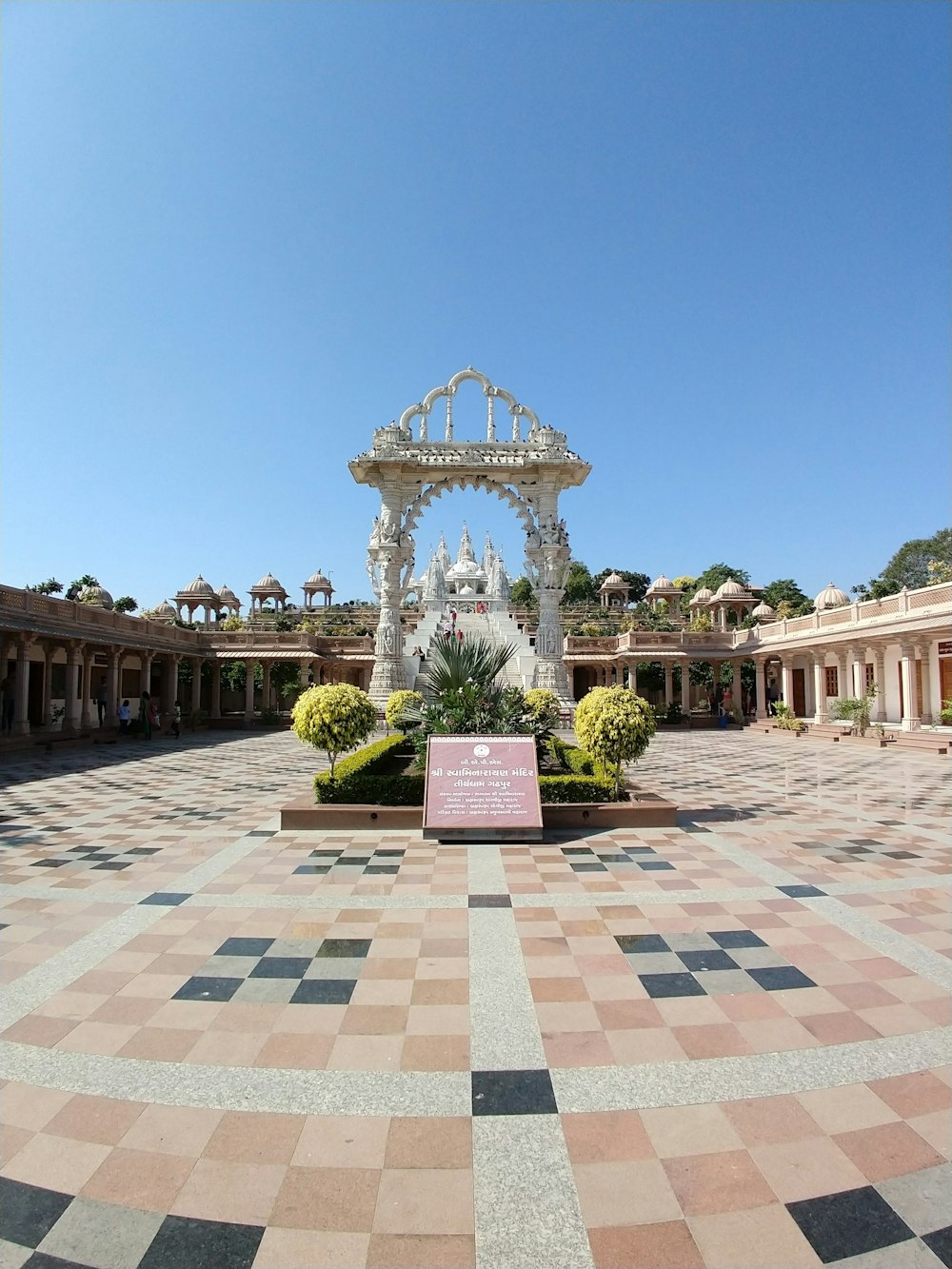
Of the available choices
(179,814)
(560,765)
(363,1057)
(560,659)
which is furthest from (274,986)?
(560,659)

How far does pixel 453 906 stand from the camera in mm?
5832

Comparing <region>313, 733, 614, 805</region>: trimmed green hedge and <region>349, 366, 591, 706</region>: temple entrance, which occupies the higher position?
<region>349, 366, 591, 706</region>: temple entrance

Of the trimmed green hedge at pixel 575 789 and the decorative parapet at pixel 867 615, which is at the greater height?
the decorative parapet at pixel 867 615

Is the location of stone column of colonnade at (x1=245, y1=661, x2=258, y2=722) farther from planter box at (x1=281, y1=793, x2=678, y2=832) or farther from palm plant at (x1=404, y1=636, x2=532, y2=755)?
planter box at (x1=281, y1=793, x2=678, y2=832)

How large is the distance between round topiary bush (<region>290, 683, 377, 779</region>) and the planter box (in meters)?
1.05

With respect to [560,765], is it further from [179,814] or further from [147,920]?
[147,920]

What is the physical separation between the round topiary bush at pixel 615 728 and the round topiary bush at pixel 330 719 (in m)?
3.23

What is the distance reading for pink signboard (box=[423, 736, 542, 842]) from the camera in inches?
318

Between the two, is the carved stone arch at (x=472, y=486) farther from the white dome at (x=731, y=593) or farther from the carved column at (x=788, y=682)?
the white dome at (x=731, y=593)

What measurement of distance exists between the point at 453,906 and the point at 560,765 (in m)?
6.36

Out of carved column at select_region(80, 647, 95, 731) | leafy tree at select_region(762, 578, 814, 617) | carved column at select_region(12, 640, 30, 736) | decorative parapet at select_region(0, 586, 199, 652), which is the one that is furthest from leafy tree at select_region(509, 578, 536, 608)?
carved column at select_region(12, 640, 30, 736)

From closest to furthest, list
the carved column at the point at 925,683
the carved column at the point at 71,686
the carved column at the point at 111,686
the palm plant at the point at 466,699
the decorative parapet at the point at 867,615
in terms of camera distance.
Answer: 1. the palm plant at the point at 466,699
2. the decorative parapet at the point at 867,615
3. the carved column at the point at 71,686
4. the carved column at the point at 925,683
5. the carved column at the point at 111,686

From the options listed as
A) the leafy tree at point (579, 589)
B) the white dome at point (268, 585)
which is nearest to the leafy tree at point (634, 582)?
the leafy tree at point (579, 589)

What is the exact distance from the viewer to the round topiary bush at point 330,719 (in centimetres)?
1000
